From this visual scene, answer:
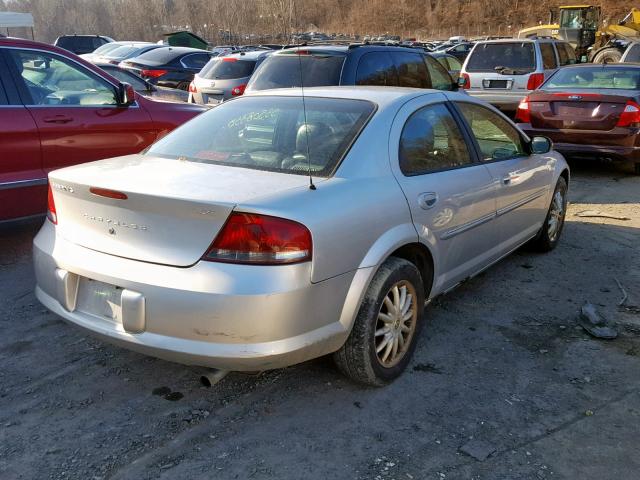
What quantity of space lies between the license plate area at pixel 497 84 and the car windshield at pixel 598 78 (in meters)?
2.41

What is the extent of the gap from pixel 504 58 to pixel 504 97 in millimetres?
943

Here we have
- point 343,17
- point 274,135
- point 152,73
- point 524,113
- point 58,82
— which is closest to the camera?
point 274,135

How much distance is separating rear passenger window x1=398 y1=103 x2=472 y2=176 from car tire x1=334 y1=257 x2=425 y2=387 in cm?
60

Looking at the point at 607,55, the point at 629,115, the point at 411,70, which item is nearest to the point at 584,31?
the point at 607,55

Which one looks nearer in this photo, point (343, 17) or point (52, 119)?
point (52, 119)

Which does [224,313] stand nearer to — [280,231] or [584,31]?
[280,231]

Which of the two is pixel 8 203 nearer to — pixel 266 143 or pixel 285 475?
pixel 266 143

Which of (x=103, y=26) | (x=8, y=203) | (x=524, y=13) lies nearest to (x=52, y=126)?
(x=8, y=203)

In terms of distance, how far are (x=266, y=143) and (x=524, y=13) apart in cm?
7737

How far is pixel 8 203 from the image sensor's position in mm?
5113

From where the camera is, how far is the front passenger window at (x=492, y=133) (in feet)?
14.5

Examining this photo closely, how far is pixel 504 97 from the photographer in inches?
475

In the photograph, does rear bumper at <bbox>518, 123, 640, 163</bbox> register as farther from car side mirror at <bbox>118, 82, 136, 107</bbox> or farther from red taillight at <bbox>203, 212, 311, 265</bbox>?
red taillight at <bbox>203, 212, 311, 265</bbox>

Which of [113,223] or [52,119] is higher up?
[52,119]
